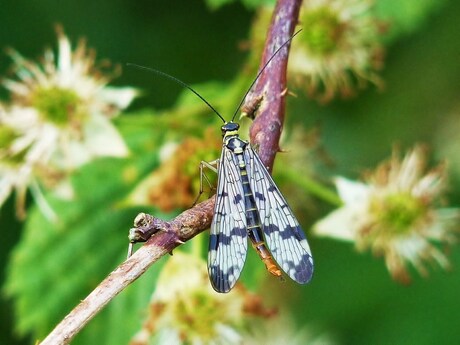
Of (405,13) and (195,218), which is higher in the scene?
(405,13)

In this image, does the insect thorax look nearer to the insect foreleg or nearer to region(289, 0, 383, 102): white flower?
the insect foreleg

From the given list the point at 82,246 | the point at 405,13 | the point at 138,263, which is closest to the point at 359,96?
the point at 405,13

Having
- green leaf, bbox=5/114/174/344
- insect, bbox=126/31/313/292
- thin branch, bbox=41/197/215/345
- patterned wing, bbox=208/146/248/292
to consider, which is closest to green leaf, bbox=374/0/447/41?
green leaf, bbox=5/114/174/344

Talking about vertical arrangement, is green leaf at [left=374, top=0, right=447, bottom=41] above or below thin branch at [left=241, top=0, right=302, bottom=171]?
above

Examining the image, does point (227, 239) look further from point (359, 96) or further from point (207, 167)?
point (359, 96)

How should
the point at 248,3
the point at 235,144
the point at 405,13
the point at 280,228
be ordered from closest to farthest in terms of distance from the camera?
the point at 280,228
the point at 235,144
the point at 248,3
the point at 405,13

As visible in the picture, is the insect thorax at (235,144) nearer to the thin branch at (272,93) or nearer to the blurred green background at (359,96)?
the thin branch at (272,93)
